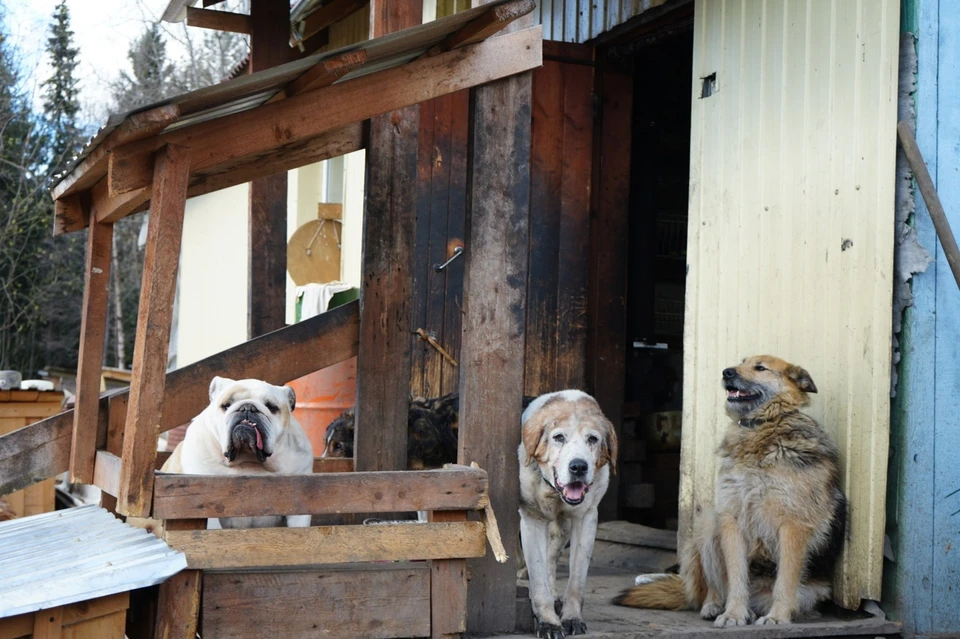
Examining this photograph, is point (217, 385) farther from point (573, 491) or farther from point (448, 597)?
point (573, 491)

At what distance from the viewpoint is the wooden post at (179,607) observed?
3.85 m

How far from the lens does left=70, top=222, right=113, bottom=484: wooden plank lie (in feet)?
16.8

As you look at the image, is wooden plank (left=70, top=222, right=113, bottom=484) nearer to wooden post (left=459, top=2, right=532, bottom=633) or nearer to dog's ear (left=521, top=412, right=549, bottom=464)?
wooden post (left=459, top=2, right=532, bottom=633)

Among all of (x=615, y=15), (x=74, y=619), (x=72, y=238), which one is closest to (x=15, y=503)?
(x=74, y=619)

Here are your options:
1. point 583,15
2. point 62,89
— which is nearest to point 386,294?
point 583,15

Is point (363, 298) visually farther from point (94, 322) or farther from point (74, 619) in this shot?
point (74, 619)

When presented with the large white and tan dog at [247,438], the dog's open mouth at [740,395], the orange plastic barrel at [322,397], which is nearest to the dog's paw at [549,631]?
the large white and tan dog at [247,438]

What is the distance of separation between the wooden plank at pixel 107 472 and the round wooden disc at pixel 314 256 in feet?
17.8

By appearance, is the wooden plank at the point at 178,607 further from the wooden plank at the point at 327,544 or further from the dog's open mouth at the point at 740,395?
the dog's open mouth at the point at 740,395

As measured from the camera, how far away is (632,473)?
26.1ft

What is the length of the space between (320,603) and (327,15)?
6.23 meters

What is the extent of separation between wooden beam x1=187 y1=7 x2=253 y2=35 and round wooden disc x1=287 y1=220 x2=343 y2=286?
340 centimetres

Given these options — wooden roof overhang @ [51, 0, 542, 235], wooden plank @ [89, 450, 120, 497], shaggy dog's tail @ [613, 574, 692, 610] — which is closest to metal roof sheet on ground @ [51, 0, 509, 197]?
wooden roof overhang @ [51, 0, 542, 235]

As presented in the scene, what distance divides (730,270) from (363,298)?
2146 millimetres
